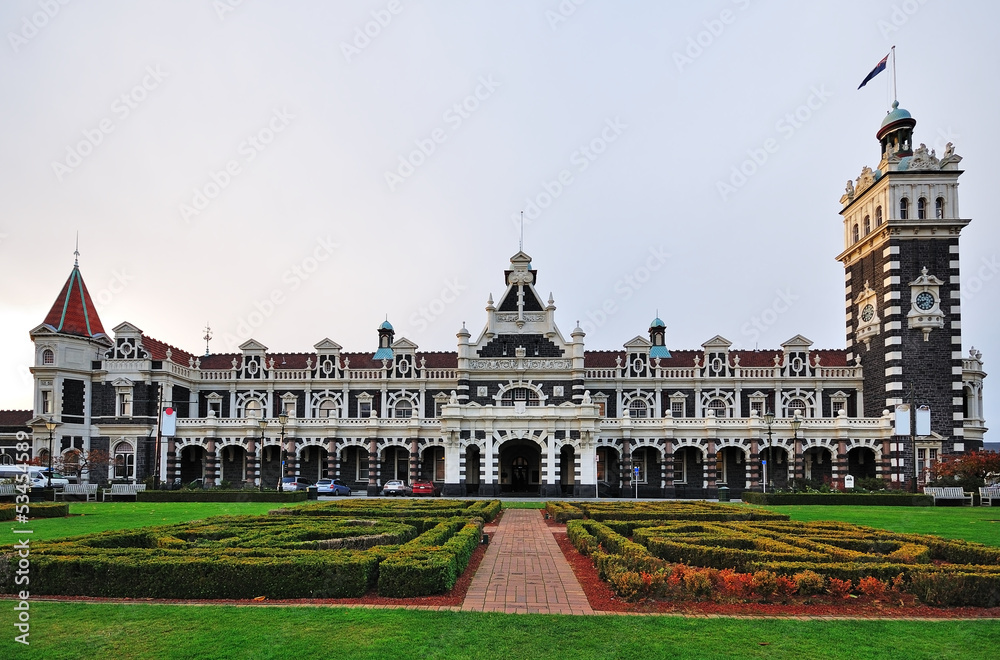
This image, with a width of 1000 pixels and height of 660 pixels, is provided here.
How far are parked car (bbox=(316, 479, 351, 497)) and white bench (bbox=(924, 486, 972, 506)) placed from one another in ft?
133

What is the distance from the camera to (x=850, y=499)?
45.2 m

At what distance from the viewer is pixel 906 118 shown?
198 ft

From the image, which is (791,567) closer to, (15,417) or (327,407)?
(327,407)

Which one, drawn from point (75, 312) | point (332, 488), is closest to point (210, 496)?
point (332, 488)

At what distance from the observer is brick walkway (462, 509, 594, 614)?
1348cm

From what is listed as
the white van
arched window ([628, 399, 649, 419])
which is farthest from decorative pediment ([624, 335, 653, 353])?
the white van

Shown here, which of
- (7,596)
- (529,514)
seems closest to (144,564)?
(7,596)

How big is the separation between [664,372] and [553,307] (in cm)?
1216

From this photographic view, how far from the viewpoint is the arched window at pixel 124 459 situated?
204ft

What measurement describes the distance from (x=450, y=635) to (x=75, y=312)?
207 ft

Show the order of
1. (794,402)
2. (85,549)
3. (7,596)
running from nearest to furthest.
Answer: (7,596)
(85,549)
(794,402)

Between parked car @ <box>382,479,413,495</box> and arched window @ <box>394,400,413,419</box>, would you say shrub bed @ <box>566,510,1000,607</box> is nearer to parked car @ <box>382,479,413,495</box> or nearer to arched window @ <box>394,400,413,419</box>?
parked car @ <box>382,479,413,495</box>

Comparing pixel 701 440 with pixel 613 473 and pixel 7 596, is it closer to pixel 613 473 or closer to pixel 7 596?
pixel 613 473

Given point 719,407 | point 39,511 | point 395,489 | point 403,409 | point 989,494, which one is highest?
point 719,407
